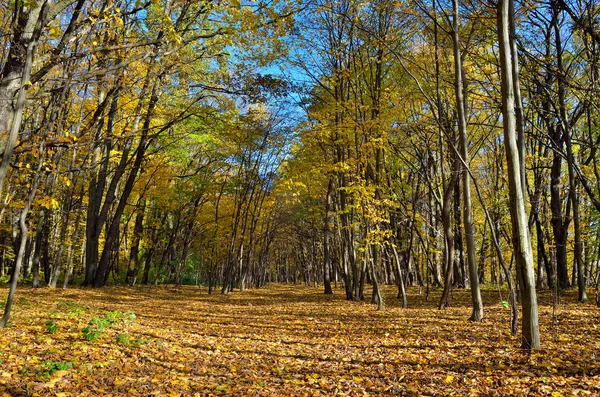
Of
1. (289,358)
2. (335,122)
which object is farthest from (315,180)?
(289,358)

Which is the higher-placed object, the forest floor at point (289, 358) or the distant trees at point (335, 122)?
the distant trees at point (335, 122)

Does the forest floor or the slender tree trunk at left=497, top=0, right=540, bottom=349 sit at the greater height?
the slender tree trunk at left=497, top=0, right=540, bottom=349

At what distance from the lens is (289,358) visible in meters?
5.88

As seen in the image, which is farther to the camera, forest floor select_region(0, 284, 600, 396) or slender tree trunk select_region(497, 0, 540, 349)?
slender tree trunk select_region(497, 0, 540, 349)

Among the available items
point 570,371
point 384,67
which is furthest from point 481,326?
point 384,67

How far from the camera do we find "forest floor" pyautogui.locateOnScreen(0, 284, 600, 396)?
4.22m

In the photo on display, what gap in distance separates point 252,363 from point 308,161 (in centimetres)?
1313

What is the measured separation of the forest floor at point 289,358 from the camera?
13.8 feet

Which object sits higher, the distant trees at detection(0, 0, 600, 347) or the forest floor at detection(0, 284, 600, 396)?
the distant trees at detection(0, 0, 600, 347)

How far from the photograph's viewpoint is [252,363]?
5.59 metres

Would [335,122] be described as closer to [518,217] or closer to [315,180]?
[315,180]

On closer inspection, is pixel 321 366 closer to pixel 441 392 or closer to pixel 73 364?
pixel 441 392

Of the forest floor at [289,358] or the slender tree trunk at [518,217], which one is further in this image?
the slender tree trunk at [518,217]

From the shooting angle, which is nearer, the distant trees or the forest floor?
the forest floor
